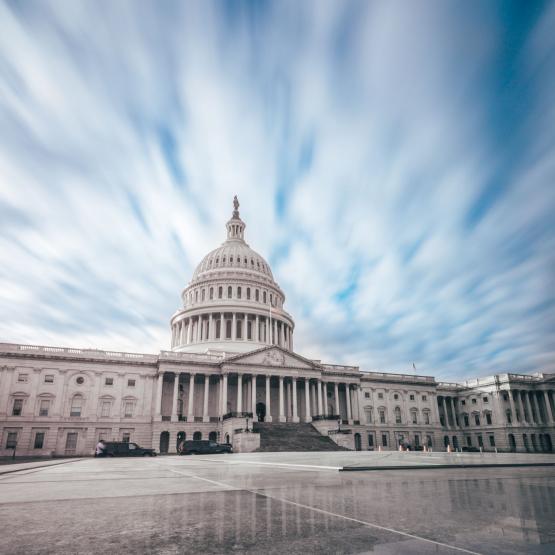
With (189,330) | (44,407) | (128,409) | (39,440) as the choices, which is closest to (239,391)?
(128,409)

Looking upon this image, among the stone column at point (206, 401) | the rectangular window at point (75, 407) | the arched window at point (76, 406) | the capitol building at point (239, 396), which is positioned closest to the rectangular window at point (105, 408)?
the capitol building at point (239, 396)

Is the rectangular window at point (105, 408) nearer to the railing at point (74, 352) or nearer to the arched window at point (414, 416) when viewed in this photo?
the railing at point (74, 352)

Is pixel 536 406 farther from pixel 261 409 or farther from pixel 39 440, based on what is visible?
pixel 39 440

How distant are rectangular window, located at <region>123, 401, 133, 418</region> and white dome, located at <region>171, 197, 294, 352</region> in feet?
63.9

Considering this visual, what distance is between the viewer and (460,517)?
448 centimetres

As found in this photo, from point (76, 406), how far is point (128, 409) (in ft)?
23.7

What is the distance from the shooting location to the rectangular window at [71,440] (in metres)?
56.1

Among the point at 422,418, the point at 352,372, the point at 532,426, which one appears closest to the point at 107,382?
the point at 352,372

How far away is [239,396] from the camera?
64062 millimetres

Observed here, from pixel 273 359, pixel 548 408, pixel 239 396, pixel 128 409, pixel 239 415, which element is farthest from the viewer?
pixel 548 408

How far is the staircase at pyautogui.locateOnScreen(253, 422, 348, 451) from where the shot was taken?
49716 millimetres

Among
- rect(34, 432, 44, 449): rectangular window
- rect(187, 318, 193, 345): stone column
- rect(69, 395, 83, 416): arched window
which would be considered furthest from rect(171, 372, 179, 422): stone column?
rect(187, 318, 193, 345): stone column

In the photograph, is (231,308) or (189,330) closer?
(231,308)

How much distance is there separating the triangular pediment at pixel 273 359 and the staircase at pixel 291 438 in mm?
9865
